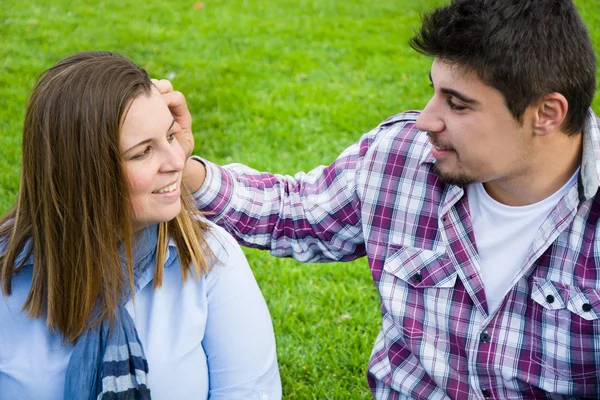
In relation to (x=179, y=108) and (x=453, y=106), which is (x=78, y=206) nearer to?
(x=179, y=108)

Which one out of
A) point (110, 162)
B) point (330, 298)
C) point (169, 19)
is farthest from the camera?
point (169, 19)

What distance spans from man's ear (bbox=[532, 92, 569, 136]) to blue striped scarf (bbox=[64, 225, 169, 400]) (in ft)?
4.09

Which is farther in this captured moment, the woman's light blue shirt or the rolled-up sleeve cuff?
the rolled-up sleeve cuff

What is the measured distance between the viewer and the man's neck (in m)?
2.32

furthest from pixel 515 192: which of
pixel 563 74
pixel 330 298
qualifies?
pixel 330 298

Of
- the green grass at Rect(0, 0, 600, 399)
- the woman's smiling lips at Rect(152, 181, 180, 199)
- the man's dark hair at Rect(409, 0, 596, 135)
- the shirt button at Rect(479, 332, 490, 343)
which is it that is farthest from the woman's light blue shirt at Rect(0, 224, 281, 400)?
the green grass at Rect(0, 0, 600, 399)

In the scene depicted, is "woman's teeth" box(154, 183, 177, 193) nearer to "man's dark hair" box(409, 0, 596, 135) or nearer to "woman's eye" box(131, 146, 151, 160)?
"woman's eye" box(131, 146, 151, 160)

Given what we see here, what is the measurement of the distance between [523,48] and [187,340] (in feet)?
4.23

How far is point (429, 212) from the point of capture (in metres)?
2.46

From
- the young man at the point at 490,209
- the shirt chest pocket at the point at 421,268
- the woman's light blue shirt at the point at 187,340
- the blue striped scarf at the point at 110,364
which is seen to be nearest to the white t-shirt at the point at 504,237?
the young man at the point at 490,209

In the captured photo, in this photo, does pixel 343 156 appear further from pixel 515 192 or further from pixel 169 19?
pixel 169 19

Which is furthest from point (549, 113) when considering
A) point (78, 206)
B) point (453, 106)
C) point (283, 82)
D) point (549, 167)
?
point (283, 82)

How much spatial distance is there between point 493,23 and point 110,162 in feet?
3.84

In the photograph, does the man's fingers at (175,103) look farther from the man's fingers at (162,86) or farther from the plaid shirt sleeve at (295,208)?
the plaid shirt sleeve at (295,208)
